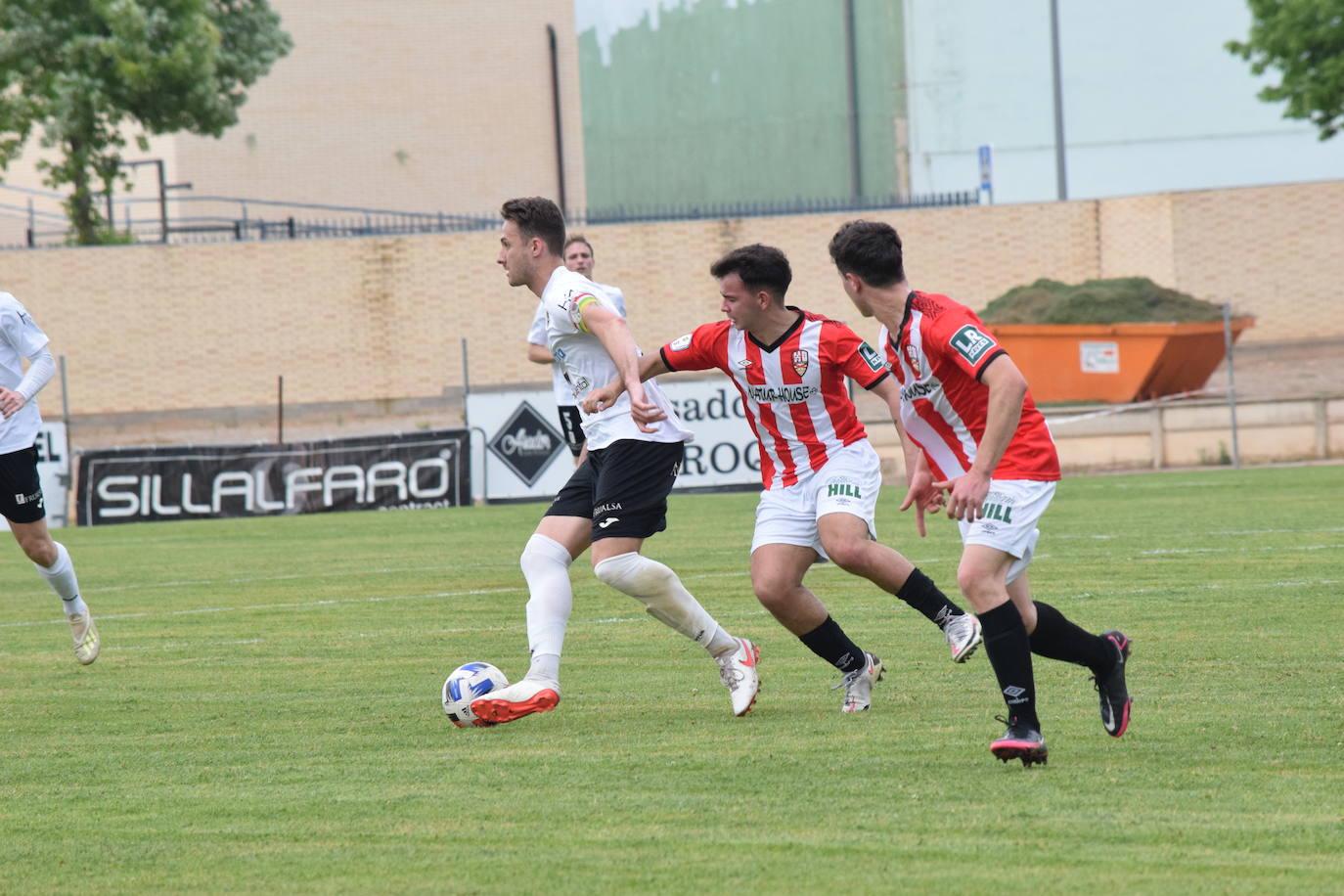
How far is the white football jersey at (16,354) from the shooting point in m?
9.16

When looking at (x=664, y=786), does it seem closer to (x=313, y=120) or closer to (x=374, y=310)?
(x=374, y=310)

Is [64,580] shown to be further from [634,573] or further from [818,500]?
[818,500]

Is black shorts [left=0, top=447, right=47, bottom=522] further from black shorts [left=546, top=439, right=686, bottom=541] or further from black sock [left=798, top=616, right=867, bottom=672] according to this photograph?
black sock [left=798, top=616, right=867, bottom=672]

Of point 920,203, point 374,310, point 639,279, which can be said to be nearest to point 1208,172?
point 920,203

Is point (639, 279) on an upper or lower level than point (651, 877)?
upper

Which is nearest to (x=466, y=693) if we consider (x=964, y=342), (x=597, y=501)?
(x=597, y=501)

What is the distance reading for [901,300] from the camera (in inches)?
226

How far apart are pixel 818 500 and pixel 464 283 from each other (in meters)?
28.2

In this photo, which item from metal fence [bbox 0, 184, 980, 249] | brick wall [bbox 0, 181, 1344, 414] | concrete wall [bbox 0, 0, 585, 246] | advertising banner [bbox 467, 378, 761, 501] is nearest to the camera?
advertising banner [bbox 467, 378, 761, 501]

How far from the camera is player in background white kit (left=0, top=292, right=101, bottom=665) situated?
29.5 feet

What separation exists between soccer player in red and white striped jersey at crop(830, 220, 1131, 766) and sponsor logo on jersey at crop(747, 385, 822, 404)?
2.37ft

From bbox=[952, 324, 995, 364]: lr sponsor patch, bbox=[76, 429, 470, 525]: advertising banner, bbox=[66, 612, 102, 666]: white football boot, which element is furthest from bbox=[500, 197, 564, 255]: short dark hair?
bbox=[76, 429, 470, 525]: advertising banner

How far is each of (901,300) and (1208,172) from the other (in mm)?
38913

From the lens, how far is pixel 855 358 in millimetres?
6707
